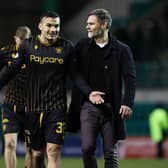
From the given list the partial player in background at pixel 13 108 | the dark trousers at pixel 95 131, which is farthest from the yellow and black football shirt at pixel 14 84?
the dark trousers at pixel 95 131

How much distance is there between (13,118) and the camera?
11031 millimetres

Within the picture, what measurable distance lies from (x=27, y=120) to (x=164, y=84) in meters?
11.1

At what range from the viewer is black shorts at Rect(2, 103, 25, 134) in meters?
11.0

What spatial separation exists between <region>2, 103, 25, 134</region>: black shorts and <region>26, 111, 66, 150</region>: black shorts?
100 centimetres

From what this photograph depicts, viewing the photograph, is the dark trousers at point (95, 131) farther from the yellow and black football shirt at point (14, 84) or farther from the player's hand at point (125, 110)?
the yellow and black football shirt at point (14, 84)

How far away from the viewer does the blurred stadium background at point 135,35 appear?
1878 centimetres

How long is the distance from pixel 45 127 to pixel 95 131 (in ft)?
1.83

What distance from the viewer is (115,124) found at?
392 inches

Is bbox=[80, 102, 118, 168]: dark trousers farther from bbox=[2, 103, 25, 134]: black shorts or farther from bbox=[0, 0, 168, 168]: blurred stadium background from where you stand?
bbox=[0, 0, 168, 168]: blurred stadium background

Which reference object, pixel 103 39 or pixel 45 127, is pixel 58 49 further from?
pixel 45 127

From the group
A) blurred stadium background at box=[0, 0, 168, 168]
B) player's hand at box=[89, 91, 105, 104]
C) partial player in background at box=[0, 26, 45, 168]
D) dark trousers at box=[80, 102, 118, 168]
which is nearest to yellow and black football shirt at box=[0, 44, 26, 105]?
partial player in background at box=[0, 26, 45, 168]

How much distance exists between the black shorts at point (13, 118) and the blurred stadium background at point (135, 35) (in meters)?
7.27

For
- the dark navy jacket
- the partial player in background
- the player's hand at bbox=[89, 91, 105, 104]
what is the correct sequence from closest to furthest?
the player's hand at bbox=[89, 91, 105, 104] < the dark navy jacket < the partial player in background

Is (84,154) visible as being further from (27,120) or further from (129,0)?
(129,0)
